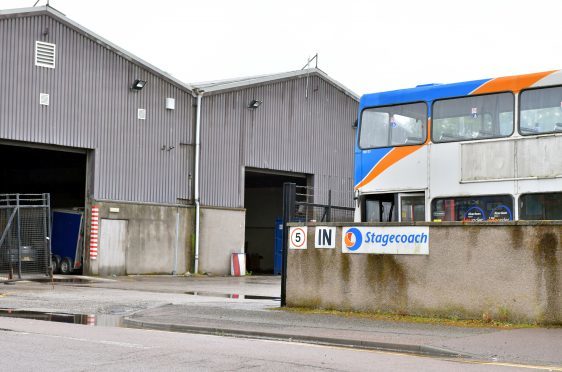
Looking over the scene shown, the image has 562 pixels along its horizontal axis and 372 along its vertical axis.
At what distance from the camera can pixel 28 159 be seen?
44469 millimetres

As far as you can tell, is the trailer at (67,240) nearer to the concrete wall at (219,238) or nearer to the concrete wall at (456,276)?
the concrete wall at (219,238)

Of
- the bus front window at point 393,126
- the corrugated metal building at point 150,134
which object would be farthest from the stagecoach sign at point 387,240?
the corrugated metal building at point 150,134

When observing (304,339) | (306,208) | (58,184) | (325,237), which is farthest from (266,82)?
(304,339)

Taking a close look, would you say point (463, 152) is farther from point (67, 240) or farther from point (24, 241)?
point (67, 240)

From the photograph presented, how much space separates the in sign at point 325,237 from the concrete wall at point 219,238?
21.2 metres

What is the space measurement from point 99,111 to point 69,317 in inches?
772

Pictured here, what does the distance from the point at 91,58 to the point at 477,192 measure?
21454mm

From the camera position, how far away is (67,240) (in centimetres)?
3625

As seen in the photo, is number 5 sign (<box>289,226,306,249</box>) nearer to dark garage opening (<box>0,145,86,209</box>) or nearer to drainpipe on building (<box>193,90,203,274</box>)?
drainpipe on building (<box>193,90,203,274</box>)

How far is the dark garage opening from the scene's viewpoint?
4309 centimetres

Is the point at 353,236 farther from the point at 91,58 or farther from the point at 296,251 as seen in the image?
the point at 91,58

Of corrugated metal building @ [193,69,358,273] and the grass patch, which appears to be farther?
corrugated metal building @ [193,69,358,273]

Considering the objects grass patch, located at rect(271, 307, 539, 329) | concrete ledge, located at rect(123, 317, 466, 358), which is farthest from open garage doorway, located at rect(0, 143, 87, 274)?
concrete ledge, located at rect(123, 317, 466, 358)

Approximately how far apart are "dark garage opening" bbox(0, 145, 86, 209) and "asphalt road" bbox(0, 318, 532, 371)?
29080mm
